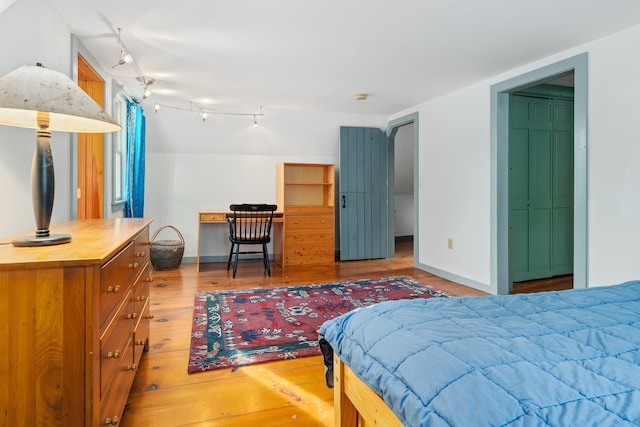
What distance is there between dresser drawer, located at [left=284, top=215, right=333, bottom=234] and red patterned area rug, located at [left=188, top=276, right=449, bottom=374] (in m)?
1.30

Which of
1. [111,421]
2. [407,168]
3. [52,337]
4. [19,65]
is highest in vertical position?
[407,168]

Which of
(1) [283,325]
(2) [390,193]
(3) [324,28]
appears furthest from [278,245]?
(3) [324,28]

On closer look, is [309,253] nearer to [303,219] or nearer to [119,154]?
[303,219]

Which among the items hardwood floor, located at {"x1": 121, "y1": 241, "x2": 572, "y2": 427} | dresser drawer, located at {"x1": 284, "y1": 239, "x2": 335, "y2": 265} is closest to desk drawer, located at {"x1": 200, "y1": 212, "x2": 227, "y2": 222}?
dresser drawer, located at {"x1": 284, "y1": 239, "x2": 335, "y2": 265}

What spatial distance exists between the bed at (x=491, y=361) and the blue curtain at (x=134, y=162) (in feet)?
11.4

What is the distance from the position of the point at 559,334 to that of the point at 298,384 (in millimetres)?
1329

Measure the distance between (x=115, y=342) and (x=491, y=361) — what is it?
1.29m

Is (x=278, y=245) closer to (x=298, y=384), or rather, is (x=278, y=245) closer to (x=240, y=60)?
(x=240, y=60)

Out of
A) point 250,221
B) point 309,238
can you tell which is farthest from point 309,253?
point 250,221

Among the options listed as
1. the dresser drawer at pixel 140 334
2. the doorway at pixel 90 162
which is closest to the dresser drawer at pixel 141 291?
the dresser drawer at pixel 140 334

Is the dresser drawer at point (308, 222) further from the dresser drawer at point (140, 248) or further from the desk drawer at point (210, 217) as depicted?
the dresser drawer at point (140, 248)

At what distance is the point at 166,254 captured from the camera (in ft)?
15.3

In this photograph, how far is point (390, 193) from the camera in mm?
5738

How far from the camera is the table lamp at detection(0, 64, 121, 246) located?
4.00 feet
